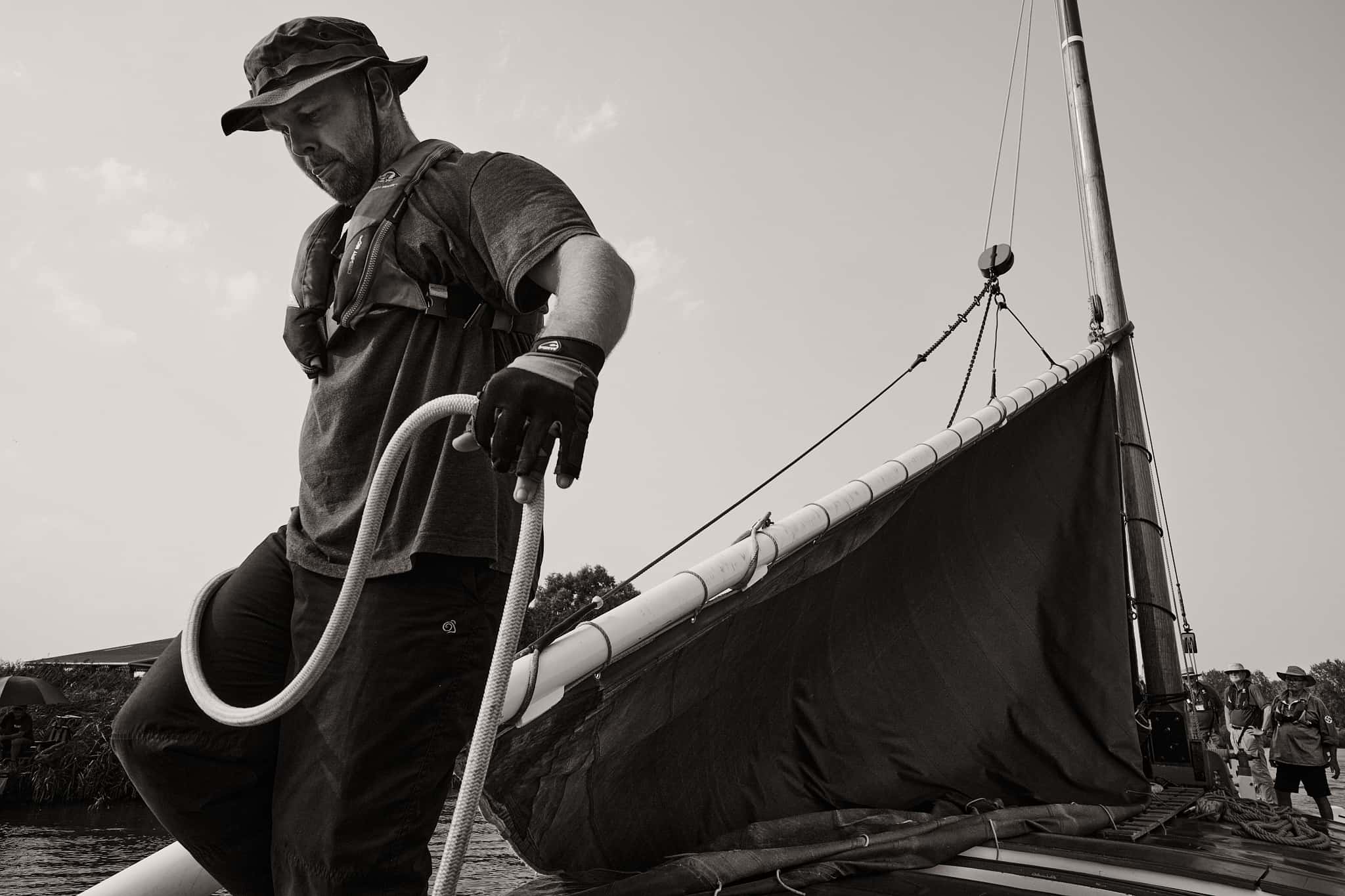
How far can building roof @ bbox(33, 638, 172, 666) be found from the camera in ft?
38.2

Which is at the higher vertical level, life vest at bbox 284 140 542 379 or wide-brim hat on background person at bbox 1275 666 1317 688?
life vest at bbox 284 140 542 379

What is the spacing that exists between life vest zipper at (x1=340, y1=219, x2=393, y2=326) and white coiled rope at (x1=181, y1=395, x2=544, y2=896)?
0.33 metres

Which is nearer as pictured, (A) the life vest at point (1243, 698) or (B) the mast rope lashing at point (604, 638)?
(B) the mast rope lashing at point (604, 638)

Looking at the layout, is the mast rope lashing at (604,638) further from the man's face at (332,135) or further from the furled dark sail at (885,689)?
the man's face at (332,135)

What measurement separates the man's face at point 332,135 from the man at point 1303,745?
30.7 ft

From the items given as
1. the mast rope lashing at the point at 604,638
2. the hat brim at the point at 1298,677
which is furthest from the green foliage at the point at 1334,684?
the mast rope lashing at the point at 604,638

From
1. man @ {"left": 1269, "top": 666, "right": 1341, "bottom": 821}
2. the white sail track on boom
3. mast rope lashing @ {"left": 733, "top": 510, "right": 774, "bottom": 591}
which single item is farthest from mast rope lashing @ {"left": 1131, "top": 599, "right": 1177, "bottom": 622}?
mast rope lashing @ {"left": 733, "top": 510, "right": 774, "bottom": 591}

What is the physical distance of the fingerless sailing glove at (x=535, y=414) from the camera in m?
1.01

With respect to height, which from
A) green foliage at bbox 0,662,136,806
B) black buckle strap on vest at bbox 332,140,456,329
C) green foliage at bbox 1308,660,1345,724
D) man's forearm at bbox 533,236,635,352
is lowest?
green foliage at bbox 1308,660,1345,724

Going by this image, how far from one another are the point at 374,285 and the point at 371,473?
31 cm

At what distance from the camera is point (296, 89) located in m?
1.43

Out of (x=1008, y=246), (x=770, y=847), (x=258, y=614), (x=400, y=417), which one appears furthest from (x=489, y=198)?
(x=1008, y=246)

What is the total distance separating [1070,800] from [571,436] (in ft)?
11.0

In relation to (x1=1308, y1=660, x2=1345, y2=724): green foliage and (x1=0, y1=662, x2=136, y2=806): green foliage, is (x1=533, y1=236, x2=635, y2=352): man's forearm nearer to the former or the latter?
(x1=0, y1=662, x2=136, y2=806): green foliage
